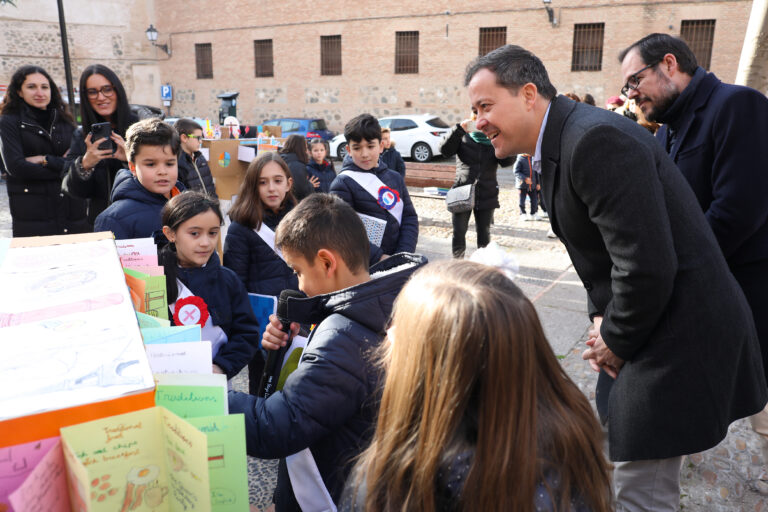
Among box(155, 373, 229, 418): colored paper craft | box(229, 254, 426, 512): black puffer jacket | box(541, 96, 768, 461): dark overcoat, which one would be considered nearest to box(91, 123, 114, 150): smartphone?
box(229, 254, 426, 512): black puffer jacket

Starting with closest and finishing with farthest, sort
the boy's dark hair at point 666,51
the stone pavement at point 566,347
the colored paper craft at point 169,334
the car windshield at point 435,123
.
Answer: the colored paper craft at point 169,334, the boy's dark hair at point 666,51, the stone pavement at point 566,347, the car windshield at point 435,123

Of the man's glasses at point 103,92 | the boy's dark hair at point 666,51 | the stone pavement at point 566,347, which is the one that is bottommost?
the stone pavement at point 566,347

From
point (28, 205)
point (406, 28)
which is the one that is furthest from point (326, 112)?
point (28, 205)

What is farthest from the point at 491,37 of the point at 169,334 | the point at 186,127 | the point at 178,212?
the point at 169,334

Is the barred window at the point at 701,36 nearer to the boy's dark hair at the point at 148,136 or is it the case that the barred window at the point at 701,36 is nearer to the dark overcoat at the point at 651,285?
the boy's dark hair at the point at 148,136

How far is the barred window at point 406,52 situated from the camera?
2300 centimetres

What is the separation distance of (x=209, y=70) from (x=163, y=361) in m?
29.3

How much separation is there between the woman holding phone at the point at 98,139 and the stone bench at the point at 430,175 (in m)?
8.48

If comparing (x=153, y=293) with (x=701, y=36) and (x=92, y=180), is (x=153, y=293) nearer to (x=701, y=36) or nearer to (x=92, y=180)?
(x=92, y=180)

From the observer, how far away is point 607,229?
1.72 metres

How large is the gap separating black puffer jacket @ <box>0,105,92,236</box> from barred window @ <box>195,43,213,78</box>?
25352 mm

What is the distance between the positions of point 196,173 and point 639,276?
435cm

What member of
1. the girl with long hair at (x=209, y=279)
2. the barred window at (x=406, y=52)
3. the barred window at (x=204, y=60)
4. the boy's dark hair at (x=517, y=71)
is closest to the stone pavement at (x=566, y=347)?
the girl with long hair at (x=209, y=279)

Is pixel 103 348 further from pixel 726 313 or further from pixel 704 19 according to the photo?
pixel 704 19
